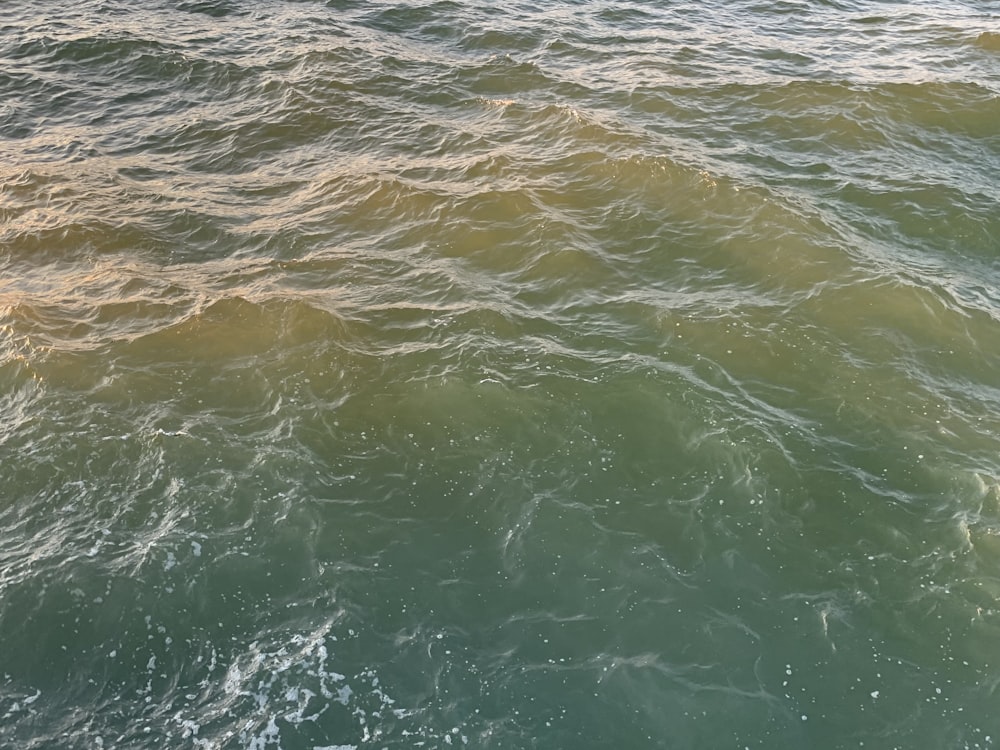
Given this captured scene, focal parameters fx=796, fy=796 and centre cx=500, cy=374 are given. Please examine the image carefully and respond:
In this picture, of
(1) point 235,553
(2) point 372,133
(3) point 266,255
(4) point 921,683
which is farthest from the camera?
(2) point 372,133

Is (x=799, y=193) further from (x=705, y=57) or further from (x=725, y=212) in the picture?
(x=705, y=57)

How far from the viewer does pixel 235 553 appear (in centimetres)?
1025

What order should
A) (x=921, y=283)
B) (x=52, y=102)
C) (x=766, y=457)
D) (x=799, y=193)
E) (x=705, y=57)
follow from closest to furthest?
(x=766, y=457) < (x=921, y=283) < (x=799, y=193) < (x=52, y=102) < (x=705, y=57)

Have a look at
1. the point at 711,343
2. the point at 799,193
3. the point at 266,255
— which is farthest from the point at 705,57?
the point at 266,255

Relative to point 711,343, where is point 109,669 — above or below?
below

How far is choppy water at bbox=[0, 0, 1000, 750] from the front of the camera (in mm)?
9023

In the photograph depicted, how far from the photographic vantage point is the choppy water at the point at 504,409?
9023 mm

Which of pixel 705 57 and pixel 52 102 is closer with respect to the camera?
pixel 52 102

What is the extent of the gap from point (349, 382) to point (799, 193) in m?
10.2

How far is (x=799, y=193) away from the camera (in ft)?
54.1

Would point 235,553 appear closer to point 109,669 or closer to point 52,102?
point 109,669

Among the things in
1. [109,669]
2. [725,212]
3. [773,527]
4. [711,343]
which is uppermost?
[725,212]

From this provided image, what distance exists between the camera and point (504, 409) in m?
12.1

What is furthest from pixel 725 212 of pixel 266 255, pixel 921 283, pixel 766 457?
pixel 266 255
